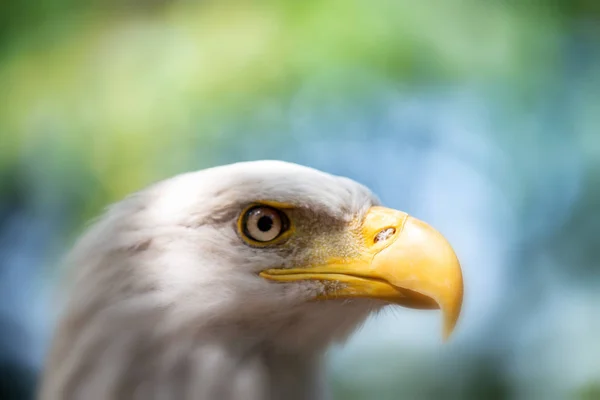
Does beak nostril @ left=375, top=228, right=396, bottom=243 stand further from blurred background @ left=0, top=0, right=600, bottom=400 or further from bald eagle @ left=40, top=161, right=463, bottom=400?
blurred background @ left=0, top=0, right=600, bottom=400

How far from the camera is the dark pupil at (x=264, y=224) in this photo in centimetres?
86

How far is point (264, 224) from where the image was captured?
86 cm

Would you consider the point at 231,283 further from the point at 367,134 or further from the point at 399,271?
the point at 367,134

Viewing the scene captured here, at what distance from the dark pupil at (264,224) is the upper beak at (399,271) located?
53 millimetres

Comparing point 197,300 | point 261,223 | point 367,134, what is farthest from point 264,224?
point 367,134

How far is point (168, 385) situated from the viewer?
0.84 metres

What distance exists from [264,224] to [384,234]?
6.0 inches

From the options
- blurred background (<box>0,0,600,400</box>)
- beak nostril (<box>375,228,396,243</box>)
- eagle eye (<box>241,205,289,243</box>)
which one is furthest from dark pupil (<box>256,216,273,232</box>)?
blurred background (<box>0,0,600,400</box>)

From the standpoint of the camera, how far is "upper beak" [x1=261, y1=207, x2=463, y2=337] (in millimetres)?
821

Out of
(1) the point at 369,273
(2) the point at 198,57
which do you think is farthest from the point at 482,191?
(1) the point at 369,273

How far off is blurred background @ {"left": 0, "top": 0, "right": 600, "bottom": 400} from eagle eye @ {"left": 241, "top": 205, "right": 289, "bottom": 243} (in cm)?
86

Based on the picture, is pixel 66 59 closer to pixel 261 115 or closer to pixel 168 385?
pixel 261 115

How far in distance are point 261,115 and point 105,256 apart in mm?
991

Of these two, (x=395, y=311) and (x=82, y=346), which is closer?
(x=82, y=346)
